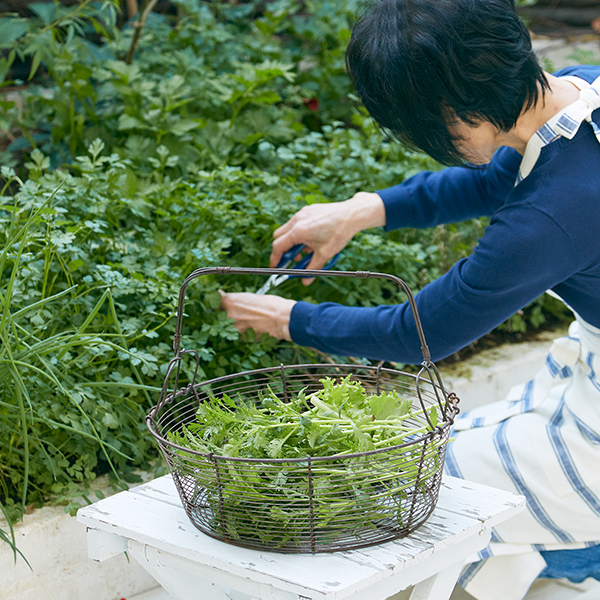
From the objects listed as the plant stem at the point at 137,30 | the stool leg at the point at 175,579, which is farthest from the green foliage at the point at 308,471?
the plant stem at the point at 137,30

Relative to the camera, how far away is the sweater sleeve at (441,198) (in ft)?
5.76

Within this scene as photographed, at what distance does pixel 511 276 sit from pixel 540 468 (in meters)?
0.49

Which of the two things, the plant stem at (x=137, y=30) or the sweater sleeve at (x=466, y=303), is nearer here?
the sweater sleeve at (x=466, y=303)

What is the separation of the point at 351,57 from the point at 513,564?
1.19 m

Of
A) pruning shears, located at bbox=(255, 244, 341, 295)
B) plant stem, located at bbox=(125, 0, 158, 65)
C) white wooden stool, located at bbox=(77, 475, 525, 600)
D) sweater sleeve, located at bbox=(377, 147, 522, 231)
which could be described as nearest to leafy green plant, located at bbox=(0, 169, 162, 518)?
white wooden stool, located at bbox=(77, 475, 525, 600)

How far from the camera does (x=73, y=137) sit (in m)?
2.36

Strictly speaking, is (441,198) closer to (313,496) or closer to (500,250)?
(500,250)

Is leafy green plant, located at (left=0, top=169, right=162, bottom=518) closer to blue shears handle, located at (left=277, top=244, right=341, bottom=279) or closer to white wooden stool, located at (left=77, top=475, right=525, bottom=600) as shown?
white wooden stool, located at (left=77, top=475, right=525, bottom=600)

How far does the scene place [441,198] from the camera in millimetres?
1772

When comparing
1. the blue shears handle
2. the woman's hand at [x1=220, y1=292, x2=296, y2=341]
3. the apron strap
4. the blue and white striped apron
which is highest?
the apron strap

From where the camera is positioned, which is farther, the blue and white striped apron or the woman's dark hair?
the blue and white striped apron

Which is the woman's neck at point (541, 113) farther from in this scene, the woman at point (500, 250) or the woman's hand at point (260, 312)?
the woman's hand at point (260, 312)

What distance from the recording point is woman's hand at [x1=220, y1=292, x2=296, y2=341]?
60.2 inches

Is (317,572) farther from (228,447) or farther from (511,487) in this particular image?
(511,487)
